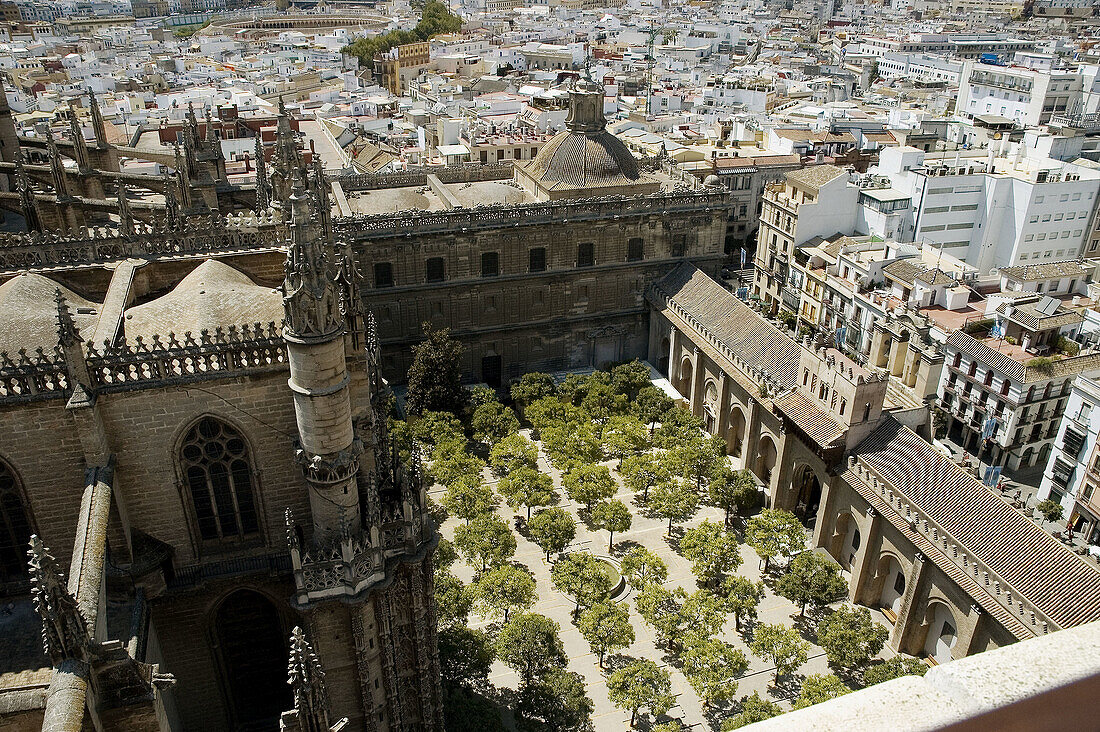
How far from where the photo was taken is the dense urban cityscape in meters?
17.1

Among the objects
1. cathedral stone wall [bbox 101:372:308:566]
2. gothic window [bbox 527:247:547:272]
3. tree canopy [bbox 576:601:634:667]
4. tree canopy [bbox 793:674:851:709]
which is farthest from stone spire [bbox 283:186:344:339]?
gothic window [bbox 527:247:547:272]

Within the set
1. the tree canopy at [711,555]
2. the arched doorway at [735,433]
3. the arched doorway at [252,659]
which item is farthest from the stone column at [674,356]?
the arched doorway at [252,659]

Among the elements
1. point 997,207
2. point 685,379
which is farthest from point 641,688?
point 997,207

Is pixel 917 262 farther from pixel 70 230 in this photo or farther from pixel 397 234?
pixel 70 230

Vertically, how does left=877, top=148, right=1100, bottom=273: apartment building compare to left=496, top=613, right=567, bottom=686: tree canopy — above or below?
above

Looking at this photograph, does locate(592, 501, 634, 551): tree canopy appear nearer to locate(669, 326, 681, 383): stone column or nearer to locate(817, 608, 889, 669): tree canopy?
locate(817, 608, 889, 669): tree canopy

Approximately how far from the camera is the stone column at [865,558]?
3556 cm

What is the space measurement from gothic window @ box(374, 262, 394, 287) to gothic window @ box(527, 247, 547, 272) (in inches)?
372

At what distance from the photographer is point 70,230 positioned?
111 feet

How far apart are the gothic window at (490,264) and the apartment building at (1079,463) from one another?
1365 inches

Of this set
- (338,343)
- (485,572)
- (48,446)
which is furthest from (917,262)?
(48,446)

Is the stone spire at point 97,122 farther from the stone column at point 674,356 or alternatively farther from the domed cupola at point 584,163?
the stone column at point 674,356

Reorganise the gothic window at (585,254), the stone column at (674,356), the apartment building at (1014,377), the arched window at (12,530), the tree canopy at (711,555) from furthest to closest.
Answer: the gothic window at (585,254), the stone column at (674,356), the apartment building at (1014,377), the tree canopy at (711,555), the arched window at (12,530)

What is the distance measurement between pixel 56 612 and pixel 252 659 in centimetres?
900
